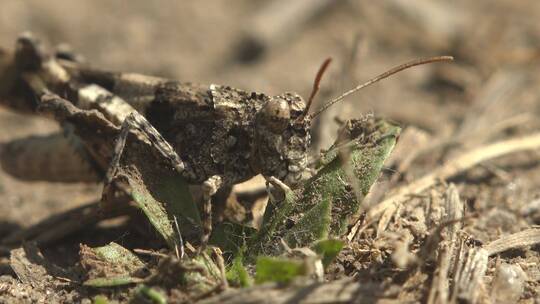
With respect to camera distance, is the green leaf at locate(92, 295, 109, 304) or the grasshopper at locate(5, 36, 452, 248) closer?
the green leaf at locate(92, 295, 109, 304)

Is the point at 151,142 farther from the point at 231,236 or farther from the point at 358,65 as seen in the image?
the point at 358,65

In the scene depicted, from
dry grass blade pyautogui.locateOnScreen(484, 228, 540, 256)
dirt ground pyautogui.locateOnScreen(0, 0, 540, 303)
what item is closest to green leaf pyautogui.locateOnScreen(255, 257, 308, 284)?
dirt ground pyautogui.locateOnScreen(0, 0, 540, 303)

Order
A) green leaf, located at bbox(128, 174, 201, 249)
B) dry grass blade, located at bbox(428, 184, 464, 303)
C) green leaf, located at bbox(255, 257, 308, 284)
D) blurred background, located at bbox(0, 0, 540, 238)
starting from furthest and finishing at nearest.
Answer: blurred background, located at bbox(0, 0, 540, 238) → green leaf, located at bbox(128, 174, 201, 249) → dry grass blade, located at bbox(428, 184, 464, 303) → green leaf, located at bbox(255, 257, 308, 284)

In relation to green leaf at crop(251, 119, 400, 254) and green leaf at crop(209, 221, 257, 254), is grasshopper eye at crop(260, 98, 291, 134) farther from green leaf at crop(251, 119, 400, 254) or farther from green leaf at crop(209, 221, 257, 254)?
green leaf at crop(209, 221, 257, 254)

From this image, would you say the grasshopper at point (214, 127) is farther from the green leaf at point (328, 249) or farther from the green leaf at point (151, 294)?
the green leaf at point (328, 249)

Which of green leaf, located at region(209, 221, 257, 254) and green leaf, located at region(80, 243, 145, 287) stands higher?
green leaf, located at region(209, 221, 257, 254)

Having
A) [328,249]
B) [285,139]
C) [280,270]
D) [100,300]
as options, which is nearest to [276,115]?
[285,139]

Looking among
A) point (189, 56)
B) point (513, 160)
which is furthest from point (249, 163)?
point (189, 56)

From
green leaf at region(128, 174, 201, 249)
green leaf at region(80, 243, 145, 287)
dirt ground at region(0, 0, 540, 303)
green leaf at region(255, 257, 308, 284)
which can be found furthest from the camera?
dirt ground at region(0, 0, 540, 303)
